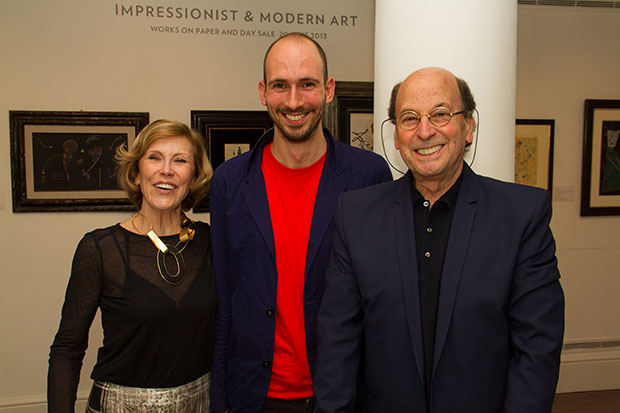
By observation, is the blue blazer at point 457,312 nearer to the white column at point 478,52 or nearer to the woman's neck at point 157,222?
the white column at point 478,52

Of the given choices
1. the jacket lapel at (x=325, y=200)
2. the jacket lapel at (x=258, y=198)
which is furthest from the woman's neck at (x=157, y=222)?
the jacket lapel at (x=325, y=200)

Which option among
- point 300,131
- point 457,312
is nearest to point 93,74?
point 300,131

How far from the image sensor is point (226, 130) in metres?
3.62

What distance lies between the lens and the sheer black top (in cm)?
167

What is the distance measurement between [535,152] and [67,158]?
12.3 feet

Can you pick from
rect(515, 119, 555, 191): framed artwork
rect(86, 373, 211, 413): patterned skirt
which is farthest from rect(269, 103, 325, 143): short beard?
rect(515, 119, 555, 191): framed artwork

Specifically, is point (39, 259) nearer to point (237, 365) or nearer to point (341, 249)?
point (237, 365)

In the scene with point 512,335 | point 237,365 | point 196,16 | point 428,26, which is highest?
point 196,16

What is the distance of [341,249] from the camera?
1.46 metres

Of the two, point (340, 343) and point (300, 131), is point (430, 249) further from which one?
point (300, 131)

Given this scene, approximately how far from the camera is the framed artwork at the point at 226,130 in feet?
11.8

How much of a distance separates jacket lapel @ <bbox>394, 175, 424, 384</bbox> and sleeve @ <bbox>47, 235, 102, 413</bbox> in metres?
1.07

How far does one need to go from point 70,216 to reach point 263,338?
2.39 meters

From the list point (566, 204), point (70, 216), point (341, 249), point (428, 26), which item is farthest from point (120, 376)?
point (566, 204)
